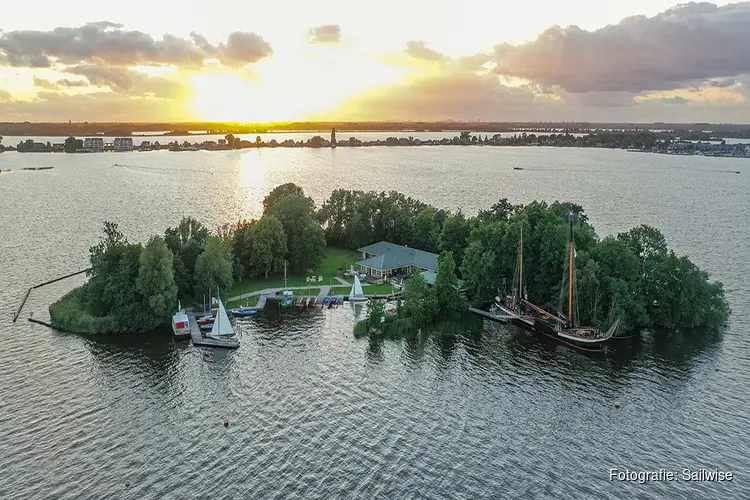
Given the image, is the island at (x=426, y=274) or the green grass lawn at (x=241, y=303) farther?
the green grass lawn at (x=241, y=303)

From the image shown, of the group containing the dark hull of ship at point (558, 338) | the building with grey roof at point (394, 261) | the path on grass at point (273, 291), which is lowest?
the dark hull of ship at point (558, 338)

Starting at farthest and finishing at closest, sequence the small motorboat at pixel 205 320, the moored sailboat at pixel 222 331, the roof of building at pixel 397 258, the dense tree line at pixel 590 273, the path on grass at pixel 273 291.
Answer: the roof of building at pixel 397 258
the path on grass at pixel 273 291
the small motorboat at pixel 205 320
the dense tree line at pixel 590 273
the moored sailboat at pixel 222 331

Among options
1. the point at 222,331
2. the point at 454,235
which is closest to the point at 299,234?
the point at 454,235

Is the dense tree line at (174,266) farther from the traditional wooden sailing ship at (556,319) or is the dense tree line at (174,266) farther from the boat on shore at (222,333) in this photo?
the traditional wooden sailing ship at (556,319)

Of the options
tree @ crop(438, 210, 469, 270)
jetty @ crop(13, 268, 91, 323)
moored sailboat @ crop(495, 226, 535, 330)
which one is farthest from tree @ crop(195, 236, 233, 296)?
moored sailboat @ crop(495, 226, 535, 330)

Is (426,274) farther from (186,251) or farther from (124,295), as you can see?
(124,295)

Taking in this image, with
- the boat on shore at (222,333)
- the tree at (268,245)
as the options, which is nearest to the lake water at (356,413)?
the boat on shore at (222,333)

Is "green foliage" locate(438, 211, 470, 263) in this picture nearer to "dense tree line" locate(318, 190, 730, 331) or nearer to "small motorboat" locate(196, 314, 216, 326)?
"dense tree line" locate(318, 190, 730, 331)
